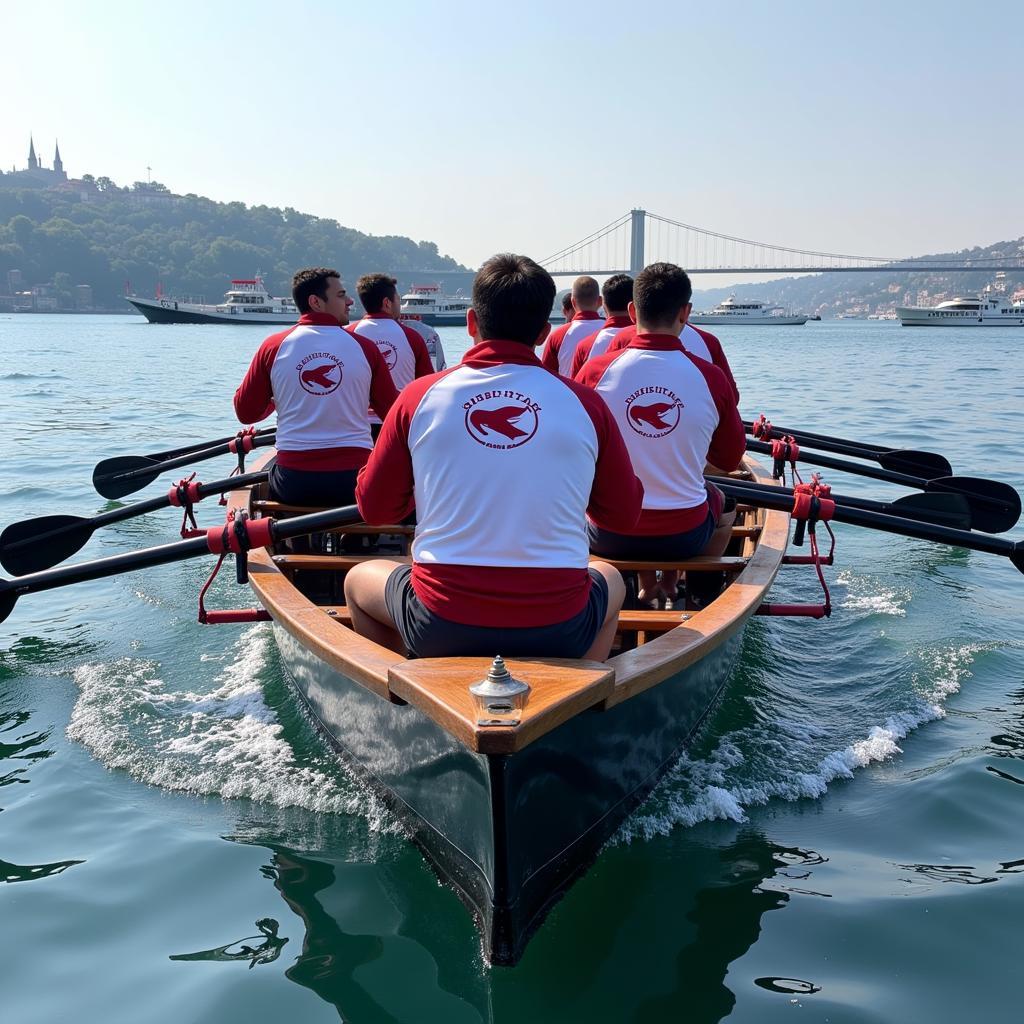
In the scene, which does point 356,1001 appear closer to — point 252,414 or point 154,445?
point 252,414

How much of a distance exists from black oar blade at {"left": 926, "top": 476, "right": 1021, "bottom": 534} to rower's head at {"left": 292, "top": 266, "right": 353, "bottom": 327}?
461 cm

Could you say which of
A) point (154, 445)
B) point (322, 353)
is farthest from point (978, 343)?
point (322, 353)

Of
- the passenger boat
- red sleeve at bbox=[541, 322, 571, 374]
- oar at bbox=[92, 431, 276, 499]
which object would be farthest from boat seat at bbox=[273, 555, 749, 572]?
red sleeve at bbox=[541, 322, 571, 374]

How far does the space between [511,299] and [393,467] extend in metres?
0.66

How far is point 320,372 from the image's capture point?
5895 mm

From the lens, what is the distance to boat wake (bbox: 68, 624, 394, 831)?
4.42 metres

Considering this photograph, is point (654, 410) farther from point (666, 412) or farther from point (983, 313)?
point (983, 313)

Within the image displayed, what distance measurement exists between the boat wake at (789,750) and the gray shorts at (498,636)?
104cm

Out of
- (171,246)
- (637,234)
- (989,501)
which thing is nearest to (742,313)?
(637,234)

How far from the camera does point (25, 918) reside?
353 cm

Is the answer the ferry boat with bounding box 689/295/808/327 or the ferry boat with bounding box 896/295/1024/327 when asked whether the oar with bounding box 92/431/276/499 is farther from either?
the ferry boat with bounding box 689/295/808/327

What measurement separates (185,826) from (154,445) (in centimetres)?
1254

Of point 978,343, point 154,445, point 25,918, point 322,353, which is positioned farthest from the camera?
point 978,343

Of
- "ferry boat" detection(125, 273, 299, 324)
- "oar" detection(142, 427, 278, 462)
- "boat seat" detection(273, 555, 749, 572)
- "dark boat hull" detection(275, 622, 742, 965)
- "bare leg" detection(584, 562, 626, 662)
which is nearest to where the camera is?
"dark boat hull" detection(275, 622, 742, 965)
